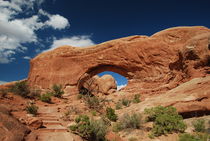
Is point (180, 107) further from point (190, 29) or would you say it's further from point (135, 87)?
point (190, 29)

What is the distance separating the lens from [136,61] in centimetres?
1705

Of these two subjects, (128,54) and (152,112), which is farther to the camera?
(128,54)

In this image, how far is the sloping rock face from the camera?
1285cm

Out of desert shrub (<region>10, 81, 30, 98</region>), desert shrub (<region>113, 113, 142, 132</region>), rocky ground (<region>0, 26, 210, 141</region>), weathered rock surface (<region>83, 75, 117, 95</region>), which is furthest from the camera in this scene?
weathered rock surface (<region>83, 75, 117, 95</region>)

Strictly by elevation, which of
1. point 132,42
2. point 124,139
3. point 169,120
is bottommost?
point 124,139

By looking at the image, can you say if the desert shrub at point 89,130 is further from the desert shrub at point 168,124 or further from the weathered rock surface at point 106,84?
the weathered rock surface at point 106,84

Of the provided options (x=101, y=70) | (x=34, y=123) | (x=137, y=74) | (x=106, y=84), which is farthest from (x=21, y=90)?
(x=106, y=84)

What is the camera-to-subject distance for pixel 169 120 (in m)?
5.82

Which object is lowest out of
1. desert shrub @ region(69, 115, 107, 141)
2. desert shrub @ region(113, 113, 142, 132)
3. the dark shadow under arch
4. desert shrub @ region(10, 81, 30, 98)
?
desert shrub @ region(113, 113, 142, 132)

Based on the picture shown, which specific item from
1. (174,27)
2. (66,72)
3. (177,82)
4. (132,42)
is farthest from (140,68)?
(66,72)

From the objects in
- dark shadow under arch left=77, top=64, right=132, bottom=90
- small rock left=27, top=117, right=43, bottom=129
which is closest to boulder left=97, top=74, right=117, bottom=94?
dark shadow under arch left=77, top=64, right=132, bottom=90

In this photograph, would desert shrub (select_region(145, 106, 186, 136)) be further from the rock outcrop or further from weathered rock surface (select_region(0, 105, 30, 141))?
weathered rock surface (select_region(0, 105, 30, 141))

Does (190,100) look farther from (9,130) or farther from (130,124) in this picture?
(9,130)

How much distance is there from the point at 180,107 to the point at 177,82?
7.11m
